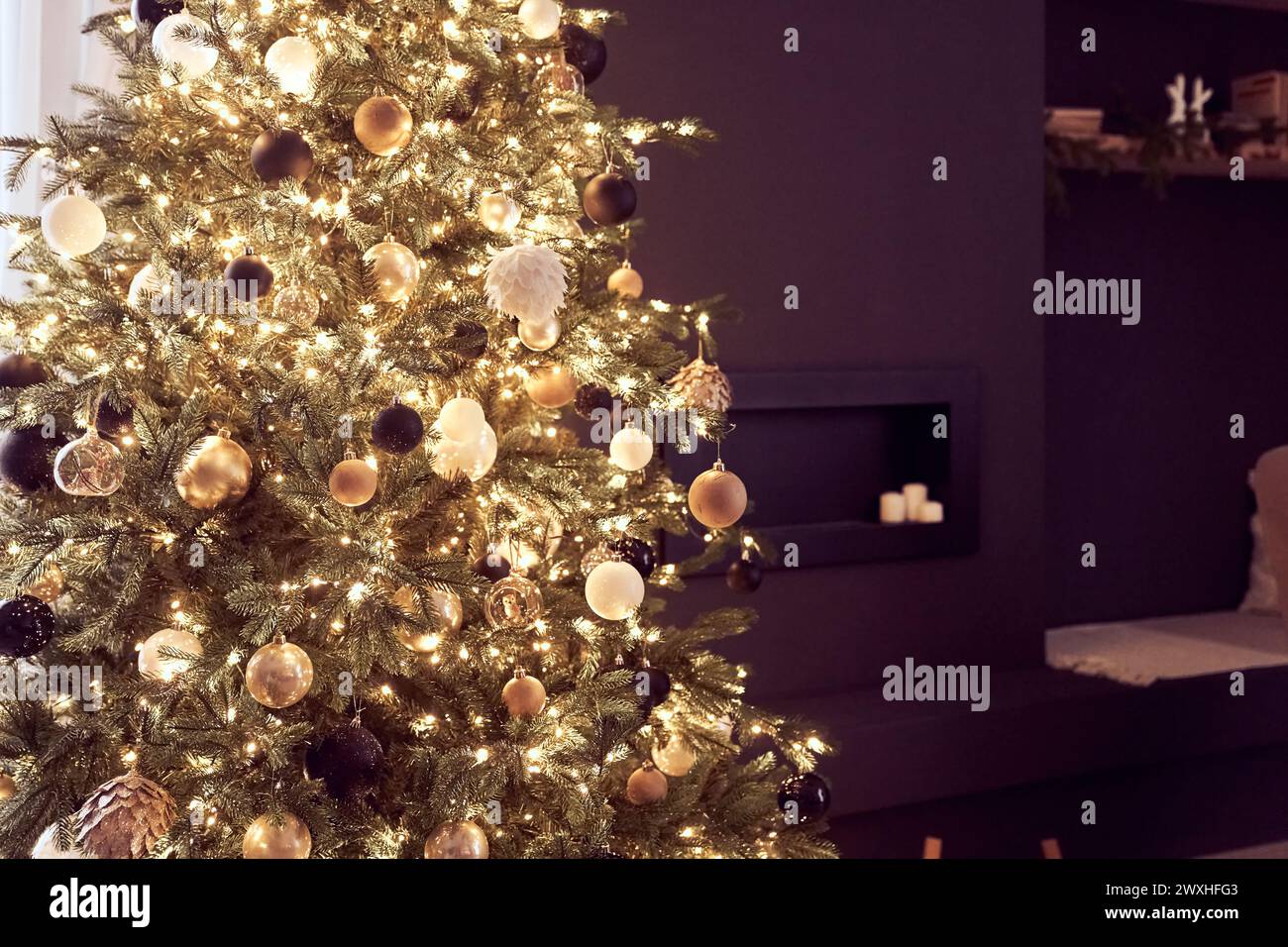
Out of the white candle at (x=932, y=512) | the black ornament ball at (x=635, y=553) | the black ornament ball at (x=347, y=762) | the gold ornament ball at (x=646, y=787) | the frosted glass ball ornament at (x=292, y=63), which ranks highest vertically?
the frosted glass ball ornament at (x=292, y=63)

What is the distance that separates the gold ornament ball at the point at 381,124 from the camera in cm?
146

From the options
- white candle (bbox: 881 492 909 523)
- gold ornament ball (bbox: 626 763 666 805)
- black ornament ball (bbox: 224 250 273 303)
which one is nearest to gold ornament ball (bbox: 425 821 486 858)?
gold ornament ball (bbox: 626 763 666 805)

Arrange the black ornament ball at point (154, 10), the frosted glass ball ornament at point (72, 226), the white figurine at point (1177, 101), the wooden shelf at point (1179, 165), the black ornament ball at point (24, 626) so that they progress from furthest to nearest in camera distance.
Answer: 1. the white figurine at point (1177, 101)
2. the wooden shelf at point (1179, 165)
3. the black ornament ball at point (154, 10)
4. the frosted glass ball ornament at point (72, 226)
5. the black ornament ball at point (24, 626)

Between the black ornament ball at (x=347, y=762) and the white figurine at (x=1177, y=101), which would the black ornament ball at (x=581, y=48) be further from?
the white figurine at (x=1177, y=101)

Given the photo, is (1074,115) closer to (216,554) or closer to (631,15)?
(631,15)

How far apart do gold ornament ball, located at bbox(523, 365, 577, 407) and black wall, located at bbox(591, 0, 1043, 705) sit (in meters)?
1.21

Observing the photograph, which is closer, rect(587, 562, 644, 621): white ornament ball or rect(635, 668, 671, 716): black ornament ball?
rect(587, 562, 644, 621): white ornament ball

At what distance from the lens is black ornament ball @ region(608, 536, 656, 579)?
1647mm

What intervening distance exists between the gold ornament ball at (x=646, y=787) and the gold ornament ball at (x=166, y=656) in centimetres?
67

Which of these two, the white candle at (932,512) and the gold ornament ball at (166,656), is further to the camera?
the white candle at (932,512)

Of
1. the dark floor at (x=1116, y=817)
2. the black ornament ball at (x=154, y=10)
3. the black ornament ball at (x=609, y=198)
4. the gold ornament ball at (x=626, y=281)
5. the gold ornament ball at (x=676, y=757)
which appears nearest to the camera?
the black ornament ball at (x=154, y=10)

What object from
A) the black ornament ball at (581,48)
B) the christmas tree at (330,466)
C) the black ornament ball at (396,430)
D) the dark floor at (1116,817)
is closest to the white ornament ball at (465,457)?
the christmas tree at (330,466)

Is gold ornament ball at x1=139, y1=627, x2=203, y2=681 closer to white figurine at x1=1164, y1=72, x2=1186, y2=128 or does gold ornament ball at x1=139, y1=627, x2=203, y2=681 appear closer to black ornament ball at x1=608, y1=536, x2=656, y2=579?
black ornament ball at x1=608, y1=536, x2=656, y2=579
